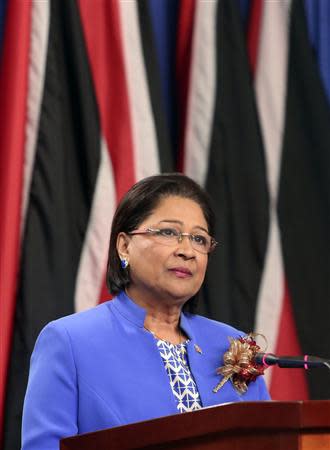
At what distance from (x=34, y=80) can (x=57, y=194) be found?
0.45 meters

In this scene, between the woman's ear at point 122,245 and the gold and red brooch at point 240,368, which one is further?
the woman's ear at point 122,245

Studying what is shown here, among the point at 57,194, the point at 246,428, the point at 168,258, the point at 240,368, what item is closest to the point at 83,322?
the point at 168,258

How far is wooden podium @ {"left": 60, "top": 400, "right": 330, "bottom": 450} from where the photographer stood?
166 cm

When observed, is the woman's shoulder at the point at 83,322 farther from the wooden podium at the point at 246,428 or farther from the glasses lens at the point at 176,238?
the wooden podium at the point at 246,428

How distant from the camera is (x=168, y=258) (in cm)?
254

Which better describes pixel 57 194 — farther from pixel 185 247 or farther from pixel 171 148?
pixel 185 247

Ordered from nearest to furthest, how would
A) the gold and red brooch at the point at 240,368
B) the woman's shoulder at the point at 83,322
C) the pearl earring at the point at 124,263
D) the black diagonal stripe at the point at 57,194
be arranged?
the woman's shoulder at the point at 83,322 < the gold and red brooch at the point at 240,368 < the pearl earring at the point at 124,263 < the black diagonal stripe at the point at 57,194

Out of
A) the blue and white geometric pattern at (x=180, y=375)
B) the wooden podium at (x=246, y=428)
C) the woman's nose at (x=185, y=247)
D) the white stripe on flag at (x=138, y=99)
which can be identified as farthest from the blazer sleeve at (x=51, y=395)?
the white stripe on flag at (x=138, y=99)

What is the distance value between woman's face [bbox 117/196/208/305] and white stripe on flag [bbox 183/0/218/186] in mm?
1643

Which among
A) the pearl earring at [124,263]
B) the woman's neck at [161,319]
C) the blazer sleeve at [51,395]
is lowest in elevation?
the blazer sleeve at [51,395]

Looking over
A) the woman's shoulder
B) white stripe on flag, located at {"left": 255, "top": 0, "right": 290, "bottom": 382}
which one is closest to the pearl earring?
the woman's shoulder

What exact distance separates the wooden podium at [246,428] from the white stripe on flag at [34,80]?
86.2 inches

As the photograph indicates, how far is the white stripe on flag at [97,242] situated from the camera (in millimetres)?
3912

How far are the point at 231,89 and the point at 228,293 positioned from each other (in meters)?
0.87
